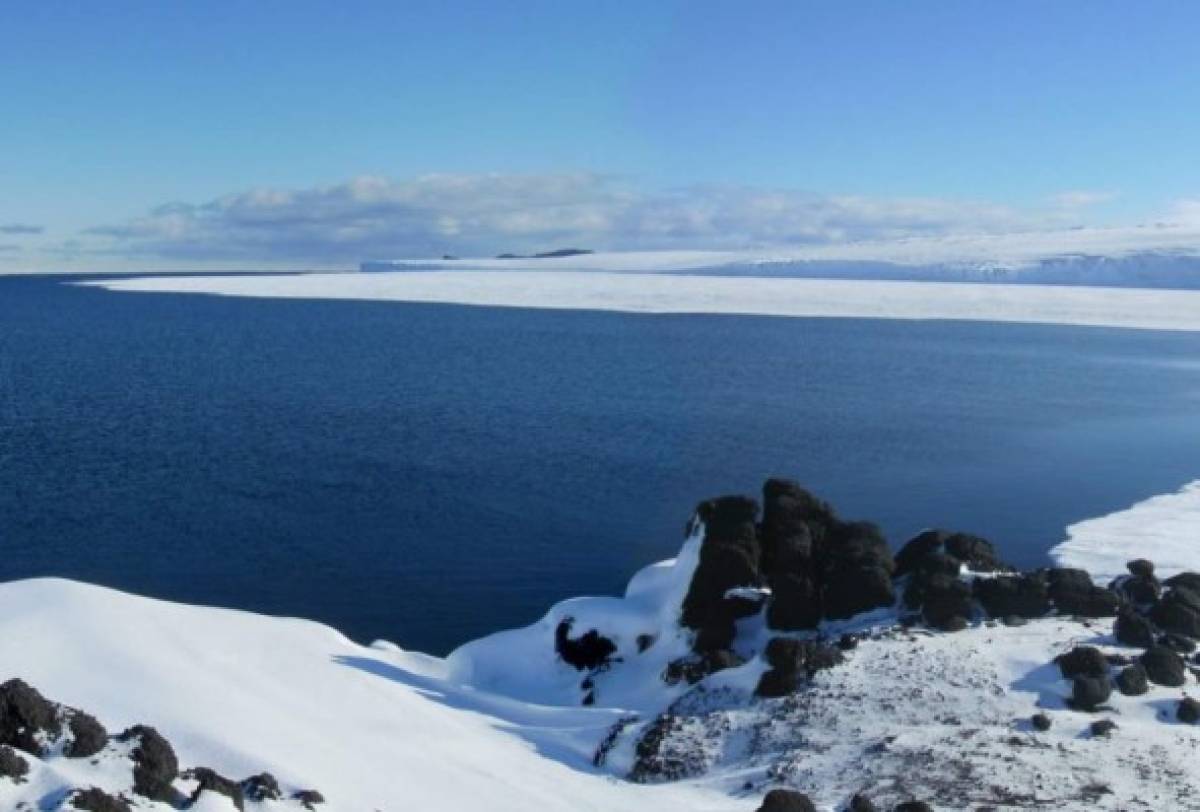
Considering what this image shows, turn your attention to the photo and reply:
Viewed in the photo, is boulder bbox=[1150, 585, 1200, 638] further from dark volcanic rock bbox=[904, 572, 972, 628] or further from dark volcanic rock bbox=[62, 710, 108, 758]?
dark volcanic rock bbox=[62, 710, 108, 758]

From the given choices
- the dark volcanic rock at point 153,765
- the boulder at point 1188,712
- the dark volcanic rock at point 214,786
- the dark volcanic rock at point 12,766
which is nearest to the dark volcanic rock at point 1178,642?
the boulder at point 1188,712

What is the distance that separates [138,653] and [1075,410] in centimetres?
4048

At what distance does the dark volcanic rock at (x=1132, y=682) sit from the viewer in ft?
52.0

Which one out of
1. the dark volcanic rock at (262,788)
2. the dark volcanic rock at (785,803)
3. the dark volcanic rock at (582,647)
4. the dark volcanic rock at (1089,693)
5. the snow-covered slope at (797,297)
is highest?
the snow-covered slope at (797,297)

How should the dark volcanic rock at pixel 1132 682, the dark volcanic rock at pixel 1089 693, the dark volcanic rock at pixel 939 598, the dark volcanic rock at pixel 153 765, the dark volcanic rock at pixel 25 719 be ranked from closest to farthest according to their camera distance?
1. the dark volcanic rock at pixel 153 765
2. the dark volcanic rock at pixel 25 719
3. the dark volcanic rock at pixel 1089 693
4. the dark volcanic rock at pixel 1132 682
5. the dark volcanic rock at pixel 939 598

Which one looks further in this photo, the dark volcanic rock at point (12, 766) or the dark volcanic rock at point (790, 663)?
the dark volcanic rock at point (790, 663)

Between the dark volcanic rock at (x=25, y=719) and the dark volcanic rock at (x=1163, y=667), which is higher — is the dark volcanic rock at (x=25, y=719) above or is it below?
above

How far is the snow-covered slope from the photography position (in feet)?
275

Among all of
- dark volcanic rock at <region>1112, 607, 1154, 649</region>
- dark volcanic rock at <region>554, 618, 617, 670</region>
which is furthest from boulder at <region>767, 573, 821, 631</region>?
dark volcanic rock at <region>1112, 607, 1154, 649</region>

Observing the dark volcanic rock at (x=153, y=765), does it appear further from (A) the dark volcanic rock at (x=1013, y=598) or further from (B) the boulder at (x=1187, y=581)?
(B) the boulder at (x=1187, y=581)

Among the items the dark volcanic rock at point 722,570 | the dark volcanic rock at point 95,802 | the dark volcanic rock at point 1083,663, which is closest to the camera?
the dark volcanic rock at point 95,802

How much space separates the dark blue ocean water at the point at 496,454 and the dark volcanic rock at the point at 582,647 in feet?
7.87

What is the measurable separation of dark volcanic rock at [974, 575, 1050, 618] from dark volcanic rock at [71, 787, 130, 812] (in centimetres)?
1330

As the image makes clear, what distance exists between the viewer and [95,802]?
9508 millimetres
